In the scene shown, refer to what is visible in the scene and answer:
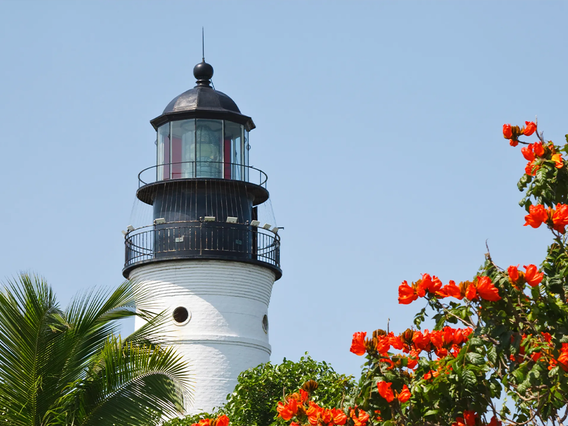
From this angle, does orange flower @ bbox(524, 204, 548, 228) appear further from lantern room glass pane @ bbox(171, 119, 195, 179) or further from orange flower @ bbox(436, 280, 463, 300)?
lantern room glass pane @ bbox(171, 119, 195, 179)

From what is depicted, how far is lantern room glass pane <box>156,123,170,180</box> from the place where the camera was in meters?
24.7

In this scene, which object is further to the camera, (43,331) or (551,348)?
(43,331)

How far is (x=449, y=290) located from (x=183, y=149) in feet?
57.5

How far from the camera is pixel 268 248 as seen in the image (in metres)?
24.6

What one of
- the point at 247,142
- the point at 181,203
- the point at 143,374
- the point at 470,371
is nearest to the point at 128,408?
the point at 143,374

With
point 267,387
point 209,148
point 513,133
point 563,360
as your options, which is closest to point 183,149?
point 209,148

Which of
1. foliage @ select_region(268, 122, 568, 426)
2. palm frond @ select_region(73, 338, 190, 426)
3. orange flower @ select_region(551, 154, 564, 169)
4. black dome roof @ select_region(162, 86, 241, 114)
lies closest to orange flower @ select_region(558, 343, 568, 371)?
foliage @ select_region(268, 122, 568, 426)

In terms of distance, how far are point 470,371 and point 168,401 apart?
583 centimetres

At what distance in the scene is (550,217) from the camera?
316 inches

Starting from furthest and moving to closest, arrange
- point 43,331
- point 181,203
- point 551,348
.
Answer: point 181,203
point 43,331
point 551,348

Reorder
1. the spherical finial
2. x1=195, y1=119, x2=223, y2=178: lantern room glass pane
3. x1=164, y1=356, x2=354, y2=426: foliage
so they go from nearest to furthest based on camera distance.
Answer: x1=164, y1=356, x2=354, y2=426: foliage → x1=195, y1=119, x2=223, y2=178: lantern room glass pane → the spherical finial

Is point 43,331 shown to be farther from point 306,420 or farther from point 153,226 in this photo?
point 153,226

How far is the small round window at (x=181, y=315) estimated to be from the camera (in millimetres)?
23562

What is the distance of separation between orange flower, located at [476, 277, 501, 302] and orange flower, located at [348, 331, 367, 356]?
0.99 metres
